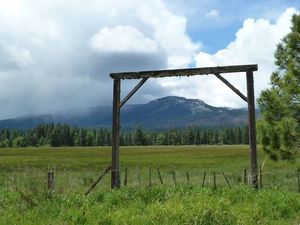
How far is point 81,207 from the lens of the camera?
1138 centimetres

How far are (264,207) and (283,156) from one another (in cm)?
802

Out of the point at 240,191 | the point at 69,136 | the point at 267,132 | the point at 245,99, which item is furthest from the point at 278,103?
the point at 69,136

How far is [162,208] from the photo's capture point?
34.7ft

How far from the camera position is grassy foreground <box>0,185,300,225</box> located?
10.1 metres

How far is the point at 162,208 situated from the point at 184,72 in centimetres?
790

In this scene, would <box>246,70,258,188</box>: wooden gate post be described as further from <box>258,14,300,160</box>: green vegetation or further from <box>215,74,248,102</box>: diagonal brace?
<box>258,14,300,160</box>: green vegetation

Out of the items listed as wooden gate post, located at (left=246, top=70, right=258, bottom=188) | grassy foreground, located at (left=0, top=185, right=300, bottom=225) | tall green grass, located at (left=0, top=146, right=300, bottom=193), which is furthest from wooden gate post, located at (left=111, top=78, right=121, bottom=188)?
wooden gate post, located at (left=246, top=70, right=258, bottom=188)

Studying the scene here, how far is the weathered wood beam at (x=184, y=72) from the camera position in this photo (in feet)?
54.7

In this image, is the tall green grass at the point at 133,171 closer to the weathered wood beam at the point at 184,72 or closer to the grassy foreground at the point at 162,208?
the grassy foreground at the point at 162,208

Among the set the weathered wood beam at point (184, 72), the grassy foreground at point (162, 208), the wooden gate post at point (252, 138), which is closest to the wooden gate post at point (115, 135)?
the weathered wood beam at point (184, 72)

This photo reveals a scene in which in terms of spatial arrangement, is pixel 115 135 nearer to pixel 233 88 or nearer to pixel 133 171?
pixel 233 88

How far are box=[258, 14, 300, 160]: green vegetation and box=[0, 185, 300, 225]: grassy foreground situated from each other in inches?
196

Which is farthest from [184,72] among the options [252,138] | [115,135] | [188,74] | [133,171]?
[133,171]

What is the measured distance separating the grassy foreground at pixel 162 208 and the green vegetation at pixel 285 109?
499 cm
